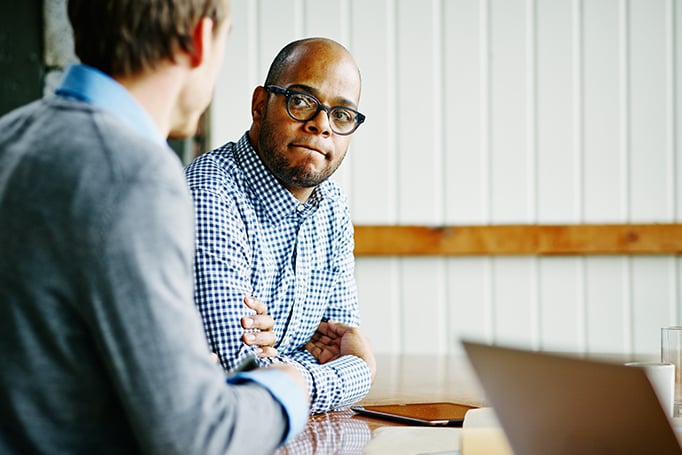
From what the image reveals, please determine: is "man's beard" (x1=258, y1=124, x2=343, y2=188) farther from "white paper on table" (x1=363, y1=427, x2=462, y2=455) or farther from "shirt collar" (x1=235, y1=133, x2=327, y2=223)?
Answer: "white paper on table" (x1=363, y1=427, x2=462, y2=455)

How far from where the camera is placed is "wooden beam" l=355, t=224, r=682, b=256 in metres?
3.41

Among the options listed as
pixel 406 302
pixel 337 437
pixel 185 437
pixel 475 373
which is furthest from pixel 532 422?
pixel 406 302

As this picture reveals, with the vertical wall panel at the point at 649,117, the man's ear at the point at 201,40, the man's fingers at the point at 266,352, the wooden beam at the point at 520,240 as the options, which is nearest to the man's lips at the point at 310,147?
the man's fingers at the point at 266,352

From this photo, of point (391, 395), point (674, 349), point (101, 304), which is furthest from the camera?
point (391, 395)

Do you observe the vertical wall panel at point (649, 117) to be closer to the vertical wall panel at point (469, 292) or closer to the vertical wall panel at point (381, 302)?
the vertical wall panel at point (469, 292)

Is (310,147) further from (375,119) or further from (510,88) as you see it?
(510,88)

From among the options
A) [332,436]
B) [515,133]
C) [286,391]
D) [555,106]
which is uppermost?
[555,106]

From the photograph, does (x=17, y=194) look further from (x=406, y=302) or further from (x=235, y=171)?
(x=406, y=302)

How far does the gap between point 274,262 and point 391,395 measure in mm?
460

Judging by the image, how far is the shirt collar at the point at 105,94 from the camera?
88 cm

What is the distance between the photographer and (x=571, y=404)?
78 centimetres

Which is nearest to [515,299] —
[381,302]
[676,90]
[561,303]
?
[561,303]

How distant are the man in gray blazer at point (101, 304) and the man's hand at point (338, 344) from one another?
894mm

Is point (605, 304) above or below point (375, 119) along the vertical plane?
below
